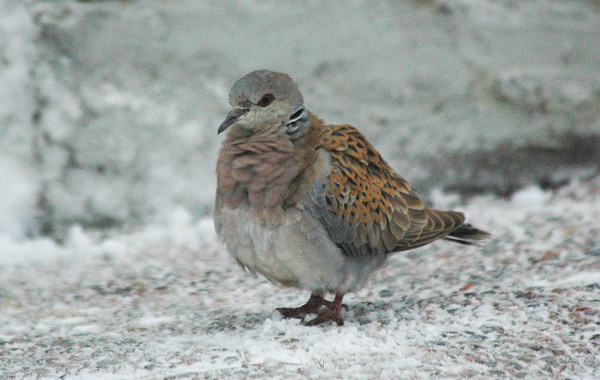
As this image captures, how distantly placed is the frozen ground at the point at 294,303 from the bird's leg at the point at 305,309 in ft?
0.22

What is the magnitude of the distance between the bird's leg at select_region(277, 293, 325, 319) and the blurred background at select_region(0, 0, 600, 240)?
2.83 m

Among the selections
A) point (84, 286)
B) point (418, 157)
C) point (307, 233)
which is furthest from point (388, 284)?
point (418, 157)

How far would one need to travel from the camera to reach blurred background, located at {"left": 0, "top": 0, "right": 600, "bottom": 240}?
6.80 metres

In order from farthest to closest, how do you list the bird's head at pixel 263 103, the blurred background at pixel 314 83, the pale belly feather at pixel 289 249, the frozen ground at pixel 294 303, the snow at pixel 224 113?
the blurred background at pixel 314 83, the snow at pixel 224 113, the bird's head at pixel 263 103, the pale belly feather at pixel 289 249, the frozen ground at pixel 294 303

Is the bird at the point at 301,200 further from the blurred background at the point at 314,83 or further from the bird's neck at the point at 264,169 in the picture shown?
the blurred background at the point at 314,83

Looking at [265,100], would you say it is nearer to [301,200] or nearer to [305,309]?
[301,200]

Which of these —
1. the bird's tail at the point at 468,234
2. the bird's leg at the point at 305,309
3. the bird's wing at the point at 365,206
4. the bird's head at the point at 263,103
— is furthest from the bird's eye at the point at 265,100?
the bird's tail at the point at 468,234

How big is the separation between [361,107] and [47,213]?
3.06 metres

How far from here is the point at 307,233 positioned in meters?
3.72

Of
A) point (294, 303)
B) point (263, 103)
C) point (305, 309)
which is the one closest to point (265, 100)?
point (263, 103)

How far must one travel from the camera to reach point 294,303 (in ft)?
15.0

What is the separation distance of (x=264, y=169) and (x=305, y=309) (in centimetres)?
83

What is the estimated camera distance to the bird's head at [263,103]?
156 inches

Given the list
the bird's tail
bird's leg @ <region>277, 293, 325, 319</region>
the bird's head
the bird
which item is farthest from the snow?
the bird's head
